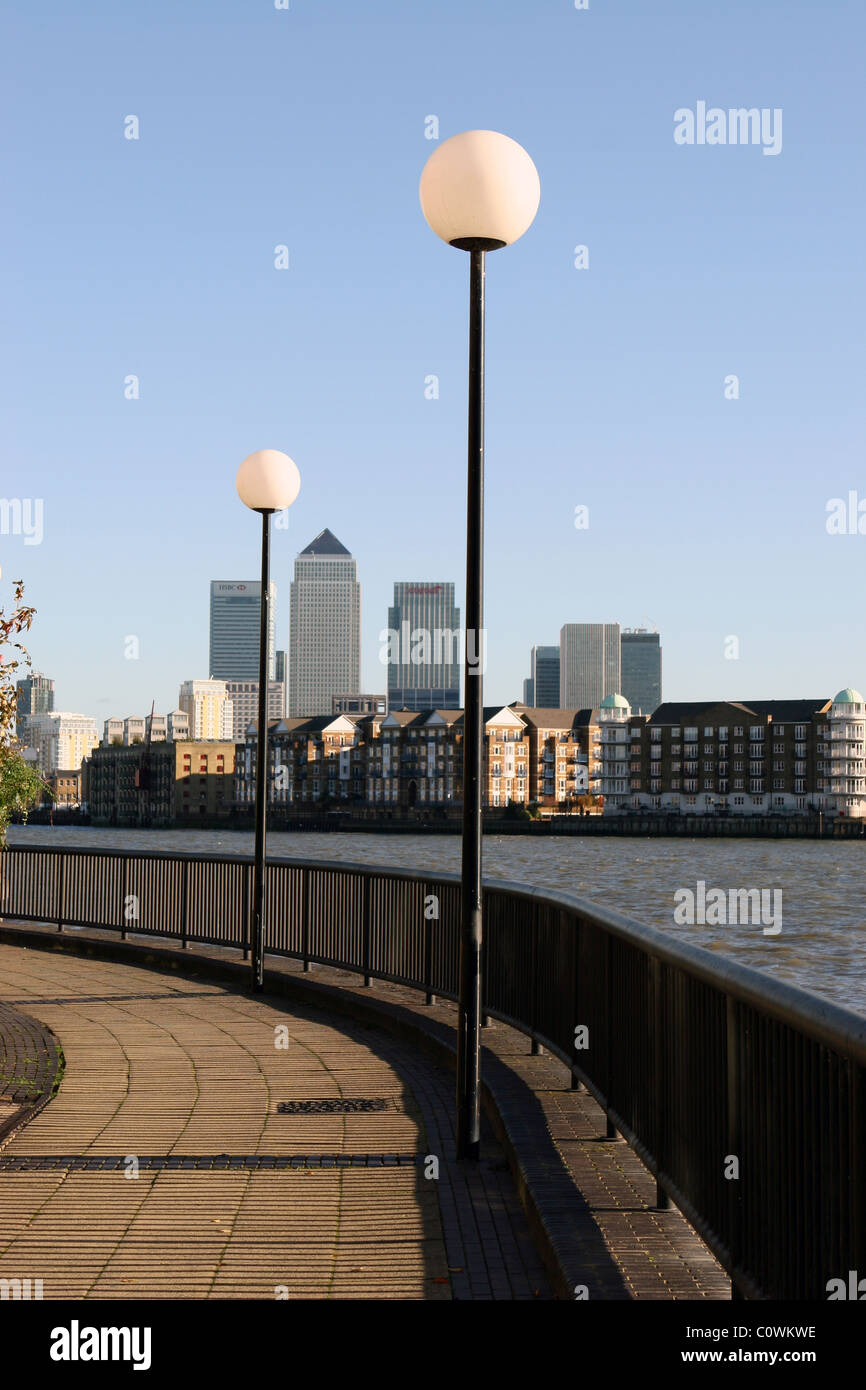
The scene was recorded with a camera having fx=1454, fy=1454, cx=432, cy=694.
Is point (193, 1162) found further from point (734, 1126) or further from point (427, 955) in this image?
point (427, 955)

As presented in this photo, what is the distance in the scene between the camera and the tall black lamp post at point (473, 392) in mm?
7055

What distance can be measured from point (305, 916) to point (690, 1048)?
8.94 m

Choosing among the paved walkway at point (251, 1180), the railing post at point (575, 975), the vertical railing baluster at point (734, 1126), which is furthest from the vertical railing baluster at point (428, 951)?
the vertical railing baluster at point (734, 1126)

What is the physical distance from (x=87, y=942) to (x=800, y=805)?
537 feet

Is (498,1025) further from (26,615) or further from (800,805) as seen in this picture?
(800,805)

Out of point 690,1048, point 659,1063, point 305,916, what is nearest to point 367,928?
point 305,916

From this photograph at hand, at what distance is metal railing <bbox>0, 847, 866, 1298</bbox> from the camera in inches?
136

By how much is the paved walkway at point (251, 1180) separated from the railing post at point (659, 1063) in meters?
0.55

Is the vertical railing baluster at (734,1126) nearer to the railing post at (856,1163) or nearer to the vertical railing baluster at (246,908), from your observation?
the railing post at (856,1163)

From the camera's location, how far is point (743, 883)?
6819 centimetres

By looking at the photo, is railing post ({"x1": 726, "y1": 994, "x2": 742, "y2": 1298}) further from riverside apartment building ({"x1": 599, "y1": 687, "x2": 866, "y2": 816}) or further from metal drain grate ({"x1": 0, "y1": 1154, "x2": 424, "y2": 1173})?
riverside apartment building ({"x1": 599, "y1": 687, "x2": 866, "y2": 816})
